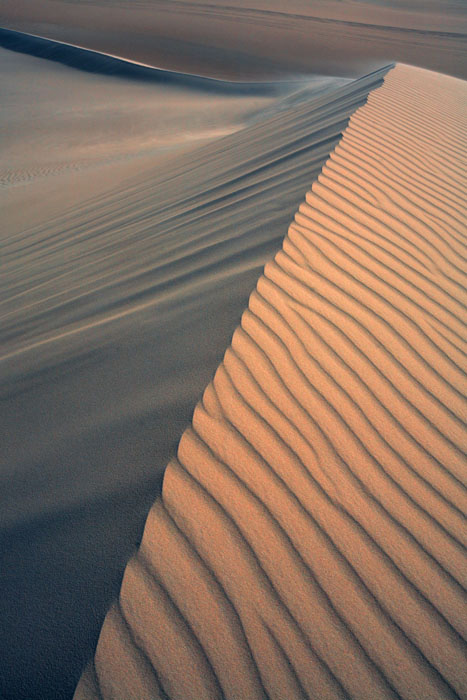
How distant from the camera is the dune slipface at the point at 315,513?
1.43 metres

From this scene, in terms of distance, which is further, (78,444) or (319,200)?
(319,200)

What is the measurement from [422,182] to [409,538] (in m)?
3.30

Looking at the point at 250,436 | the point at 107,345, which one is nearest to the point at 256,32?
the point at 107,345

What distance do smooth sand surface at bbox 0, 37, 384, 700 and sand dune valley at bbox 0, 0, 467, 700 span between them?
12mm

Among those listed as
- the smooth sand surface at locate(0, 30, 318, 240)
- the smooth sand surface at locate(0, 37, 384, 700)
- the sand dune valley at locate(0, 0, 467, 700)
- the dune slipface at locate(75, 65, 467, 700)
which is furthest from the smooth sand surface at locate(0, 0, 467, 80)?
the dune slipface at locate(75, 65, 467, 700)

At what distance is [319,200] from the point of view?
3463mm

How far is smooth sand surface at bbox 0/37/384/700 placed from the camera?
1.57 m

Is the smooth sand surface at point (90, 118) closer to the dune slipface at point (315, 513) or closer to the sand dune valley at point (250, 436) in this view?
the sand dune valley at point (250, 436)

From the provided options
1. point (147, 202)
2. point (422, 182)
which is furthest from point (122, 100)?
point (422, 182)

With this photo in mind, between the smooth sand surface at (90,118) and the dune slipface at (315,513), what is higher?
the smooth sand surface at (90,118)

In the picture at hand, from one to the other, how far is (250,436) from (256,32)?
2753cm

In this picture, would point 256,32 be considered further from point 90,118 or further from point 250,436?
point 250,436

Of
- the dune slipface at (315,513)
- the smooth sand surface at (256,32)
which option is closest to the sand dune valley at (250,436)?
the dune slipface at (315,513)

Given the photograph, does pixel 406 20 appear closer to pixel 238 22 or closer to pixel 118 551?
pixel 238 22
